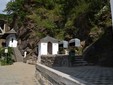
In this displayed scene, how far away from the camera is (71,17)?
126 ft

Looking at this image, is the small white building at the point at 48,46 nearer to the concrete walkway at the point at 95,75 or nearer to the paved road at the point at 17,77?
the paved road at the point at 17,77

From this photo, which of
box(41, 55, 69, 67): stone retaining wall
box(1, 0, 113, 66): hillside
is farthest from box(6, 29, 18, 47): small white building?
box(41, 55, 69, 67): stone retaining wall

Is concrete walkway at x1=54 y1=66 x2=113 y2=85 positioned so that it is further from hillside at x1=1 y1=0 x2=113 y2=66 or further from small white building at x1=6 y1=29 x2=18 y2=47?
small white building at x1=6 y1=29 x2=18 y2=47

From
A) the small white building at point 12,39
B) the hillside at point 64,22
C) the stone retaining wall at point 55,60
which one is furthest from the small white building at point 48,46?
the small white building at point 12,39

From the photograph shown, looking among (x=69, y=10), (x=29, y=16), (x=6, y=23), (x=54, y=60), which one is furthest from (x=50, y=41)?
(x=6, y=23)

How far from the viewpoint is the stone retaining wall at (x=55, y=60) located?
25344 millimetres

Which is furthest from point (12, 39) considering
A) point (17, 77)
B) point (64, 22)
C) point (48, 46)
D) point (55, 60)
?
point (17, 77)

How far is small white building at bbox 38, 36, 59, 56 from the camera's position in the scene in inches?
1254

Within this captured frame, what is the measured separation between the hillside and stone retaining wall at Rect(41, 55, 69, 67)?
7.18ft

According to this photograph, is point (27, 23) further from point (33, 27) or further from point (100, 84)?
point (100, 84)

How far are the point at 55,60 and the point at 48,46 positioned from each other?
5.50m

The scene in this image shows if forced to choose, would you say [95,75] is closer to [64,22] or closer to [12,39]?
[64,22]

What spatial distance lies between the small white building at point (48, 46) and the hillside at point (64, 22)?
329 centimetres

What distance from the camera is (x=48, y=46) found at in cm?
3256
